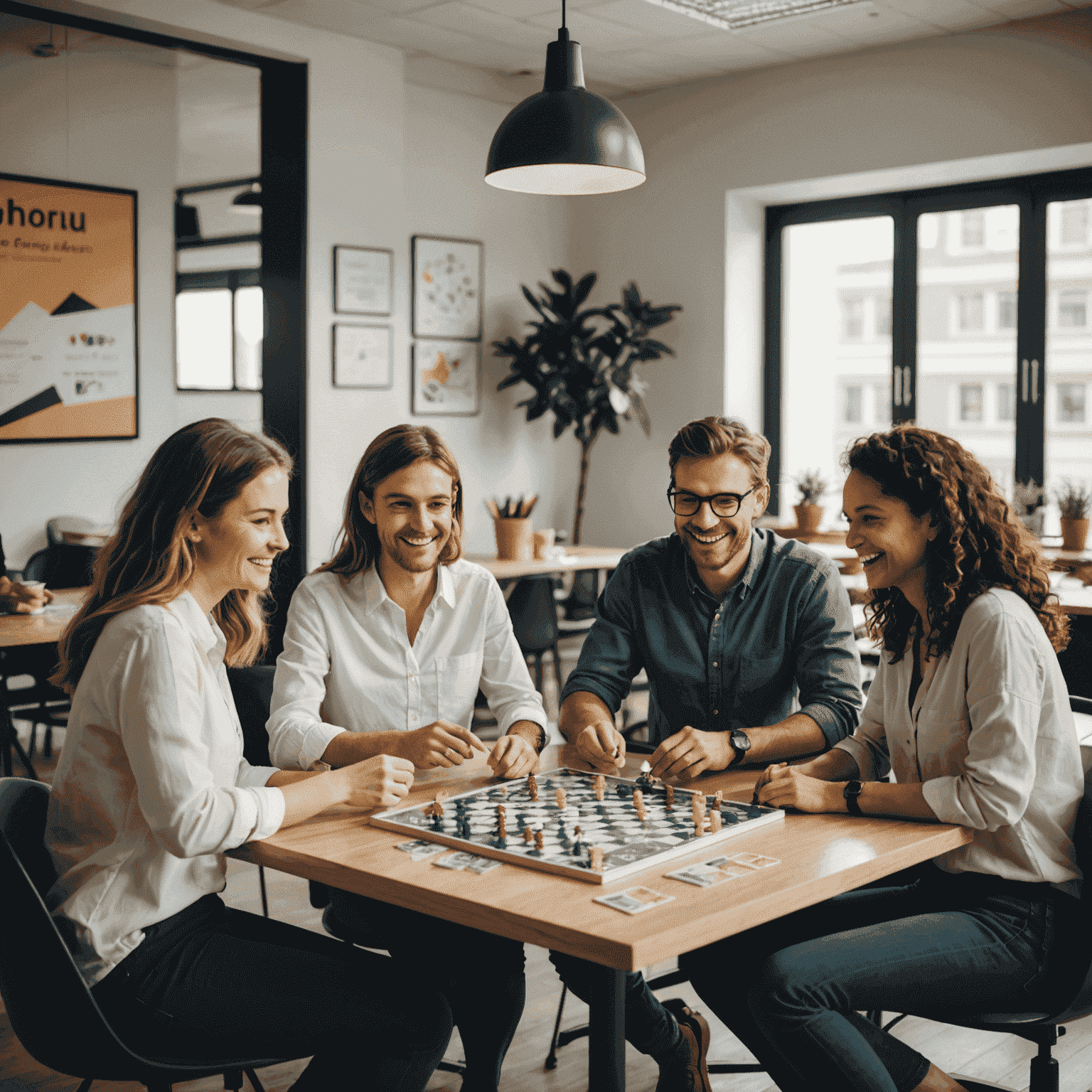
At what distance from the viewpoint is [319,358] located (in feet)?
20.7

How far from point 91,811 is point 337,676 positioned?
73 centimetres

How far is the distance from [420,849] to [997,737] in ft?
2.86

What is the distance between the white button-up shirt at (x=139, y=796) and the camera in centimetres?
171

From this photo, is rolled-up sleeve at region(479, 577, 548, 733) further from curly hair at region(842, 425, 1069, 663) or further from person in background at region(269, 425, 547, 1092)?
curly hair at region(842, 425, 1069, 663)

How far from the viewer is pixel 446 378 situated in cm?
741

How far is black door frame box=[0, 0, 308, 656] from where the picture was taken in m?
6.15

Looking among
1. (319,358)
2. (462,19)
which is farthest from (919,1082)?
(462,19)

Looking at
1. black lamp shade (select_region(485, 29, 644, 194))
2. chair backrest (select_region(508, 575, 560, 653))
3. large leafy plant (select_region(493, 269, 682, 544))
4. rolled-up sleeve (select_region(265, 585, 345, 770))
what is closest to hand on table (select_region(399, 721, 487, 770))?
rolled-up sleeve (select_region(265, 585, 345, 770))

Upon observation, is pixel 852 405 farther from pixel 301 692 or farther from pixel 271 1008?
pixel 271 1008

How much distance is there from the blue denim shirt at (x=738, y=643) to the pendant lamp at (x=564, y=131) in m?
1.01

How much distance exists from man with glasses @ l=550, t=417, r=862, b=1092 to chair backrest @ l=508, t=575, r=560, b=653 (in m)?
2.86

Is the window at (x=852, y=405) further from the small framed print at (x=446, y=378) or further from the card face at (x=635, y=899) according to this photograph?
the card face at (x=635, y=899)

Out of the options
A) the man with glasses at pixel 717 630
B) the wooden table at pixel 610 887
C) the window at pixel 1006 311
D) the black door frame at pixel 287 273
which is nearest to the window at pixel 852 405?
the window at pixel 1006 311

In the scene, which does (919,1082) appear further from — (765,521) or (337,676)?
(765,521)
